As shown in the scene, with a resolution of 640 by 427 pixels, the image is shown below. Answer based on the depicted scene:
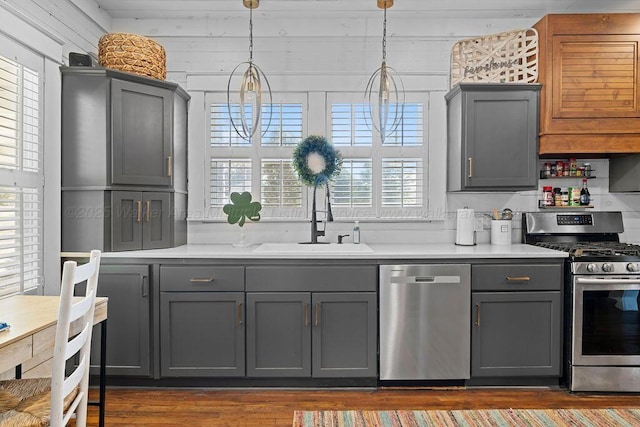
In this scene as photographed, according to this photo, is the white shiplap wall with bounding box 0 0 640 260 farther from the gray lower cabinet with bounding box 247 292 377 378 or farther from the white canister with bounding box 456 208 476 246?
the gray lower cabinet with bounding box 247 292 377 378

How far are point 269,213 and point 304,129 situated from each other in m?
0.72

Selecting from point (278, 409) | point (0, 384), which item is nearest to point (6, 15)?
point (0, 384)

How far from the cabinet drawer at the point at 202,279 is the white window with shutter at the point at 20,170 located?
2.46 feet

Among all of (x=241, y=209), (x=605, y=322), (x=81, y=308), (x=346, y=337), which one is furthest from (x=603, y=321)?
(x=81, y=308)

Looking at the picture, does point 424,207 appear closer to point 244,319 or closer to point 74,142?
point 244,319

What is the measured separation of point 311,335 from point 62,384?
1.61 metres

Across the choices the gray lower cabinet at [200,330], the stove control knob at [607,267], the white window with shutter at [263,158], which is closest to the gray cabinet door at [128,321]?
the gray lower cabinet at [200,330]

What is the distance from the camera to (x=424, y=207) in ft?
12.0

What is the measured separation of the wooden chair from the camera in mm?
1549

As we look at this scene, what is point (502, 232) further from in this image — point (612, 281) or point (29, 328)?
point (29, 328)

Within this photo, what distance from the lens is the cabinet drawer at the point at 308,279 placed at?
9.65 ft

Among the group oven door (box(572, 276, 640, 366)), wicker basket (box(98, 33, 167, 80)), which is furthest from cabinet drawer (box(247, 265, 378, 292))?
wicker basket (box(98, 33, 167, 80))

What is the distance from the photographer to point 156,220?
321 cm

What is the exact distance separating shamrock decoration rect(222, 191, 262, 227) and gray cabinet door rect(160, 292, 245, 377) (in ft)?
2.20
